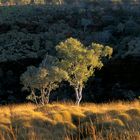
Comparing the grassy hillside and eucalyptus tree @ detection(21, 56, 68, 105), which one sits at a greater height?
the grassy hillside

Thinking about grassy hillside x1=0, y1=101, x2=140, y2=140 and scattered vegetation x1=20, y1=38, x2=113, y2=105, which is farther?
scattered vegetation x1=20, y1=38, x2=113, y2=105

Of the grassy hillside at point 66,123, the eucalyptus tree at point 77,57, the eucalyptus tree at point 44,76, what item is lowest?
the eucalyptus tree at point 44,76

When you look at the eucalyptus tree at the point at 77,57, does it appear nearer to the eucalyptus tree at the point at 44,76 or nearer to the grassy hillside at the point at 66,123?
the eucalyptus tree at the point at 44,76

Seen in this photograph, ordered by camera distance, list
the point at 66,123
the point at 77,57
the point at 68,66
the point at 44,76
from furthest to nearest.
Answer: the point at 44,76, the point at 68,66, the point at 77,57, the point at 66,123

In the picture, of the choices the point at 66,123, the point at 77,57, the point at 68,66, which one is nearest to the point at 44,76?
the point at 68,66

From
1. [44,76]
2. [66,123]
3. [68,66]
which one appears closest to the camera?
[66,123]

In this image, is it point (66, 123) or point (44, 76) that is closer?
point (66, 123)

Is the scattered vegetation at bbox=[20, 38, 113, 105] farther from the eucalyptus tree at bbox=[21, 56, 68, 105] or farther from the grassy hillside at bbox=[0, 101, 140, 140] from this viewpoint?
the grassy hillside at bbox=[0, 101, 140, 140]

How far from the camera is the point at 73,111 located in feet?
43.9

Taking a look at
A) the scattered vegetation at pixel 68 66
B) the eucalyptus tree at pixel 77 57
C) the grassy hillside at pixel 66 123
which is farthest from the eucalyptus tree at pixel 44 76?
the grassy hillside at pixel 66 123

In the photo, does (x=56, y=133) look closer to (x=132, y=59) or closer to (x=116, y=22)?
(x=132, y=59)

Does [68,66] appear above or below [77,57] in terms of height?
below

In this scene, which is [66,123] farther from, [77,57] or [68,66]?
[68,66]

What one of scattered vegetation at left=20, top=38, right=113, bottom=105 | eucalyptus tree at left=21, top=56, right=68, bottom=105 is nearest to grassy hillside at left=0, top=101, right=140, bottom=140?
scattered vegetation at left=20, top=38, right=113, bottom=105
